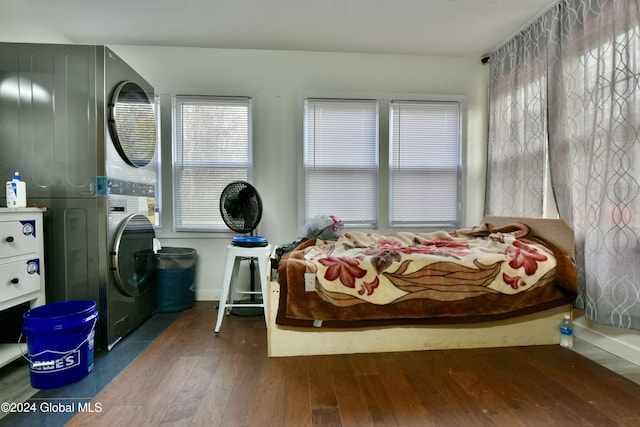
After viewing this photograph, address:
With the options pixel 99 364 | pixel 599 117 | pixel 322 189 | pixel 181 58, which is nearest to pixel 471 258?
pixel 599 117

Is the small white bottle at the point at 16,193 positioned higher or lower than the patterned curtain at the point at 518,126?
lower

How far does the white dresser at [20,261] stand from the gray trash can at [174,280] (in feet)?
2.74

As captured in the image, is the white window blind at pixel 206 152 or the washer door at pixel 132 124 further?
the white window blind at pixel 206 152

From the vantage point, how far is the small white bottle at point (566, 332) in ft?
6.13

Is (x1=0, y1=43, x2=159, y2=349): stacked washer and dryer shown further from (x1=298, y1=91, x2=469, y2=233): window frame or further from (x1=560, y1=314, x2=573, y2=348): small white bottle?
(x1=560, y1=314, x2=573, y2=348): small white bottle

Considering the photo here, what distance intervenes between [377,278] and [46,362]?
1771 mm

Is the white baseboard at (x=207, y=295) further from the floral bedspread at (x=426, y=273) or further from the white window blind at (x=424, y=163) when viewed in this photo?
the white window blind at (x=424, y=163)

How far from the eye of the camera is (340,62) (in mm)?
2943

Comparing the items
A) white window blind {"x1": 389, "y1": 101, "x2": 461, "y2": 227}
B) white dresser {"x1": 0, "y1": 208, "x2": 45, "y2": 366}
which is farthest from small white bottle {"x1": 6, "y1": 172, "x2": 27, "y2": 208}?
white window blind {"x1": 389, "y1": 101, "x2": 461, "y2": 227}

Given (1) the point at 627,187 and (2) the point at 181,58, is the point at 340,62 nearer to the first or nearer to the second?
(2) the point at 181,58

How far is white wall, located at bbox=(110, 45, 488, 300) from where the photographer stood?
9.31 ft

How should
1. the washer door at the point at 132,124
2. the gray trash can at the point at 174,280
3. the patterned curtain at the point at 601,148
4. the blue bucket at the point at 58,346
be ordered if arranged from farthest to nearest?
the gray trash can at the point at 174,280, the washer door at the point at 132,124, the patterned curtain at the point at 601,148, the blue bucket at the point at 58,346

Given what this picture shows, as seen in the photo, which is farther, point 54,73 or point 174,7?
point 174,7

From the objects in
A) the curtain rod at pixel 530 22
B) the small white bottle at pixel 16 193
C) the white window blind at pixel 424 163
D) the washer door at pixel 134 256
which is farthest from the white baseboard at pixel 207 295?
the curtain rod at pixel 530 22
